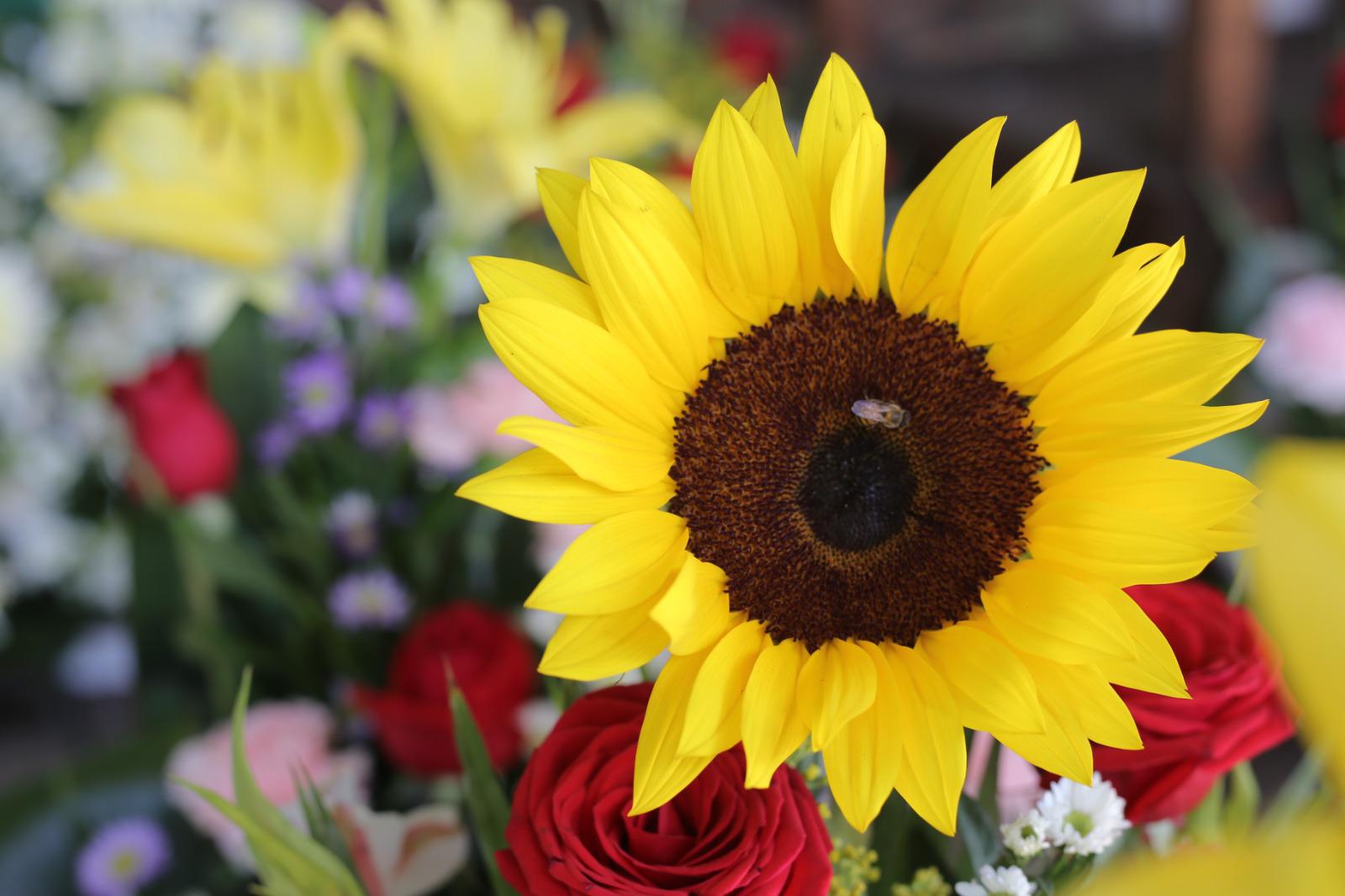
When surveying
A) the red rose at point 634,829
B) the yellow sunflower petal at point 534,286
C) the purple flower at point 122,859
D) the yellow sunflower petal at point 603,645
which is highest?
the yellow sunflower petal at point 534,286

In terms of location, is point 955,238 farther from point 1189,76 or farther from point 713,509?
point 1189,76

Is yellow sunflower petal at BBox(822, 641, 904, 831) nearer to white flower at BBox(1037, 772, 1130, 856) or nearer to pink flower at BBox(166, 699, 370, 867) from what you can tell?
white flower at BBox(1037, 772, 1130, 856)

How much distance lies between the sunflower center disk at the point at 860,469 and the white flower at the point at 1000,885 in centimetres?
6

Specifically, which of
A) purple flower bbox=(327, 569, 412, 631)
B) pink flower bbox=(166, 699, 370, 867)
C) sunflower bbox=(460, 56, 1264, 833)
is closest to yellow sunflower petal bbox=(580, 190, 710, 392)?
sunflower bbox=(460, 56, 1264, 833)

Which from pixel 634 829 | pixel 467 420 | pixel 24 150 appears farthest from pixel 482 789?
pixel 24 150

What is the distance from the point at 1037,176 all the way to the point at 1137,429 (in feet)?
→ 0.21

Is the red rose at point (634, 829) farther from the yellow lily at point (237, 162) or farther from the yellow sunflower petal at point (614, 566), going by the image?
the yellow lily at point (237, 162)

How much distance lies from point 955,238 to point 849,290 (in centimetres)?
3

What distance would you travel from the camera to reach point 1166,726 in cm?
28

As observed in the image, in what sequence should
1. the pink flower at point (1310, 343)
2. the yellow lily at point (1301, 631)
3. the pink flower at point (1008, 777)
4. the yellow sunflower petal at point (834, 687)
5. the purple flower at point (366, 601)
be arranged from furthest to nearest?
the pink flower at point (1310, 343) < the purple flower at point (366, 601) < the pink flower at point (1008, 777) < the yellow sunflower petal at point (834, 687) < the yellow lily at point (1301, 631)

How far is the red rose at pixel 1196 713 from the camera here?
281 millimetres

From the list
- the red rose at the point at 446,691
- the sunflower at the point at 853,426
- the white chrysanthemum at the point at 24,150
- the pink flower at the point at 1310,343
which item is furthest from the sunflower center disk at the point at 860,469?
the white chrysanthemum at the point at 24,150

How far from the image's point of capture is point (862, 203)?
259mm

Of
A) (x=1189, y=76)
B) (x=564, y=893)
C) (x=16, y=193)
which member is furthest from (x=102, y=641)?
(x=1189, y=76)
